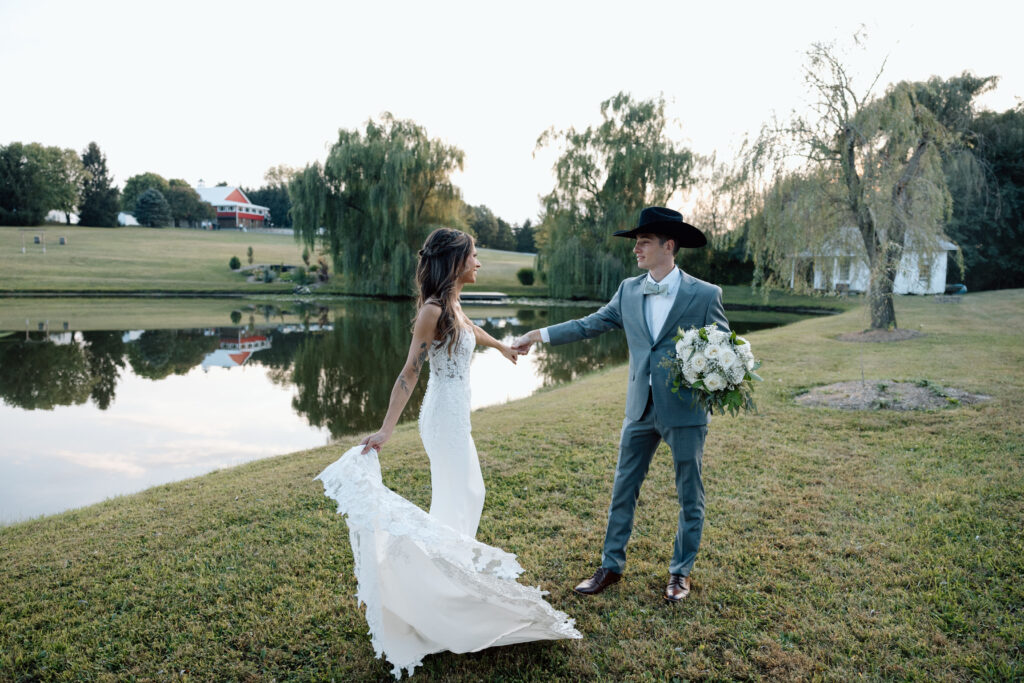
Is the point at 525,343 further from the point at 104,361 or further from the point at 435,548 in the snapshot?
the point at 104,361

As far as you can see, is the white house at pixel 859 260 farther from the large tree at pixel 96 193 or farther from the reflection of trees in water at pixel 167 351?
the large tree at pixel 96 193

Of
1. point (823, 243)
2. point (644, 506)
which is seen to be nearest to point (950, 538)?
point (644, 506)

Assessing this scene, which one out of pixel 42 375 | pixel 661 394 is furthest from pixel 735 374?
pixel 42 375

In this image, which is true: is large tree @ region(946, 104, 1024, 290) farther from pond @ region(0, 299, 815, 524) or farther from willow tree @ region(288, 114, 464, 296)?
willow tree @ region(288, 114, 464, 296)

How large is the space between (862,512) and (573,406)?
459 centimetres

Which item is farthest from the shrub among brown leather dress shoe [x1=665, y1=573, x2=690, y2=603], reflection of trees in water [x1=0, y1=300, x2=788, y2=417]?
brown leather dress shoe [x1=665, y1=573, x2=690, y2=603]

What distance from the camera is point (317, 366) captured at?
14.6 meters

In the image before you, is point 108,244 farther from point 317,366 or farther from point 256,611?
point 256,611

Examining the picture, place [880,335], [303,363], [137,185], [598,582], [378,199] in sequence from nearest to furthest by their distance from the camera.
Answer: [598,582] → [880,335] → [303,363] → [378,199] → [137,185]

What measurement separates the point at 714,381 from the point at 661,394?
357mm

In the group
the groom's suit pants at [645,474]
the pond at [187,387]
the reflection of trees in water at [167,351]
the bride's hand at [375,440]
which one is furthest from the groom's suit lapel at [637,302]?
the reflection of trees in water at [167,351]

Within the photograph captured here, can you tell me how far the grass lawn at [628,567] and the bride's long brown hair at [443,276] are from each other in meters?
1.68

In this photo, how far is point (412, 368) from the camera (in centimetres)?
317

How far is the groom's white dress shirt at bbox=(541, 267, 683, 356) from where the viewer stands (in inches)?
134
